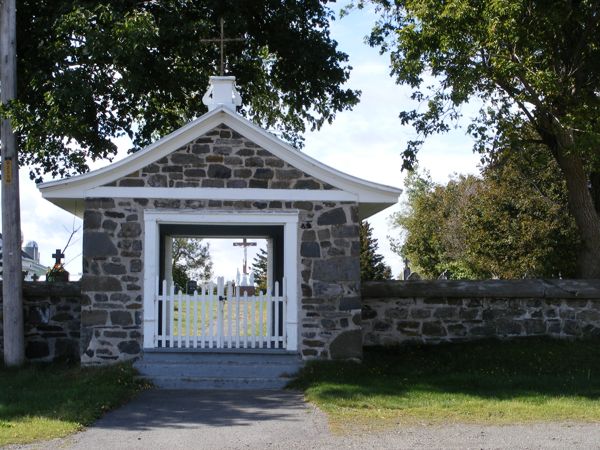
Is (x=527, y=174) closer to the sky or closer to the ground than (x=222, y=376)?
closer to the sky

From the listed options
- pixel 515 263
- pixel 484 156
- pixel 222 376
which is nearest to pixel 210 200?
pixel 222 376

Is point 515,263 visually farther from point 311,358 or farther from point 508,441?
point 508,441

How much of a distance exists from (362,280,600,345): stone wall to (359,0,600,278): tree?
214 centimetres

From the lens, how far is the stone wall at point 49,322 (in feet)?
47.9

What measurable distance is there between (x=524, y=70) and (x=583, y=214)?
11.7ft

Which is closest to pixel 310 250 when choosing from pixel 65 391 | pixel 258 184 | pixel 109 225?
pixel 258 184

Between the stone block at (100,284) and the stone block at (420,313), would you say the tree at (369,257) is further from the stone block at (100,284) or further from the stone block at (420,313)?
the stone block at (100,284)

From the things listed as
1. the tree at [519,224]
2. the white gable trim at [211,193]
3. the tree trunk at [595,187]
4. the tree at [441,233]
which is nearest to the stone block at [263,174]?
the white gable trim at [211,193]

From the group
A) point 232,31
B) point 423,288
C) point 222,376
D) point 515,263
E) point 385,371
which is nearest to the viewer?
point 222,376

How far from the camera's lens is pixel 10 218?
46.3 feet

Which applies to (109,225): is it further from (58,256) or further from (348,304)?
(58,256)

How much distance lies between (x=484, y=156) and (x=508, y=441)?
11.3 meters

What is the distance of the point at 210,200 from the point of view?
1268cm

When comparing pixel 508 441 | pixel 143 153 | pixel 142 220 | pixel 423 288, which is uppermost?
pixel 143 153
